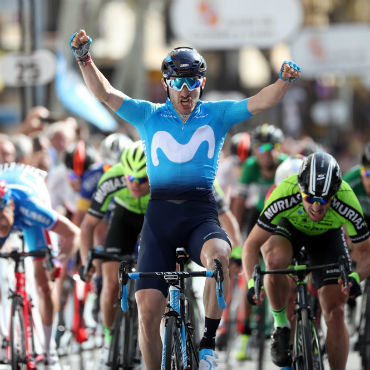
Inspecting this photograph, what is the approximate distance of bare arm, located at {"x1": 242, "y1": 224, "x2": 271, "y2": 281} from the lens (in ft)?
27.6

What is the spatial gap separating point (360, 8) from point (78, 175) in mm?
49210

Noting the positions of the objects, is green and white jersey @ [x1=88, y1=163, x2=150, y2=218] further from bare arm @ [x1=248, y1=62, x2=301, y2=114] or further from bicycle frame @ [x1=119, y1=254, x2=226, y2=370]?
bicycle frame @ [x1=119, y1=254, x2=226, y2=370]

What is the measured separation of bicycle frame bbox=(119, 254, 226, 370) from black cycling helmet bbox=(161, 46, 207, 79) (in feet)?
4.35

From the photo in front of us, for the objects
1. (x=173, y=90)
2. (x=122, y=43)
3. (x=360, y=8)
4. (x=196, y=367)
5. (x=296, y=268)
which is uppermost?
(x=360, y=8)

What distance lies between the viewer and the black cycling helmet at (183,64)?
7648mm

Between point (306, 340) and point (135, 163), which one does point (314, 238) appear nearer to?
point (306, 340)

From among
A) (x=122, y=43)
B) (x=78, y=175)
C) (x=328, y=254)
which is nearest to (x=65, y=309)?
(x=78, y=175)

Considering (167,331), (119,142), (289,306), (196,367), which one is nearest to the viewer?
(167,331)

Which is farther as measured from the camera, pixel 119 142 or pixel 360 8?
pixel 360 8

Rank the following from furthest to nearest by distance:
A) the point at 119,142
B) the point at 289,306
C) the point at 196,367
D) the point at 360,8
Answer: the point at 360,8 < the point at 119,142 < the point at 289,306 < the point at 196,367

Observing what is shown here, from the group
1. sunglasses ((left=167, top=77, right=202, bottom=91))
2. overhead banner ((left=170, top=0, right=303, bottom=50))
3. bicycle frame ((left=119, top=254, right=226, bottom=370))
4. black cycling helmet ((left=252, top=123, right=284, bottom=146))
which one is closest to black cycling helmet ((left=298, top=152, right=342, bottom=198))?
sunglasses ((left=167, top=77, right=202, bottom=91))

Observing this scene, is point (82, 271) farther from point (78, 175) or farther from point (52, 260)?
point (78, 175)

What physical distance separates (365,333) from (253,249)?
2170mm

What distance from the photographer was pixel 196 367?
7602 millimetres
